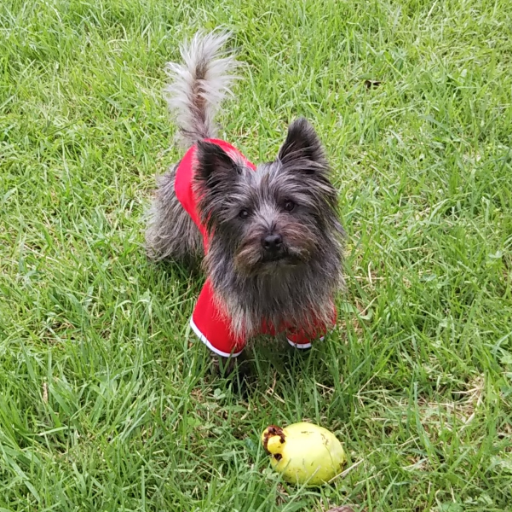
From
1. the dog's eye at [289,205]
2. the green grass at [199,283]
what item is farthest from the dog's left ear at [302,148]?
the green grass at [199,283]

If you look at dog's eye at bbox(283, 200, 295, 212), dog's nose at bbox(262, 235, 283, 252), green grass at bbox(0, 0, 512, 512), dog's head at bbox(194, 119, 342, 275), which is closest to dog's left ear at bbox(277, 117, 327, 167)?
dog's head at bbox(194, 119, 342, 275)

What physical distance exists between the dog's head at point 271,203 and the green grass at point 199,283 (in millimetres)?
654

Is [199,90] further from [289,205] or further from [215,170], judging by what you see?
[289,205]

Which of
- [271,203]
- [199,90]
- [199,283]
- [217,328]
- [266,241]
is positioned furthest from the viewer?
[199,90]

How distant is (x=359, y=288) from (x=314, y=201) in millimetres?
811

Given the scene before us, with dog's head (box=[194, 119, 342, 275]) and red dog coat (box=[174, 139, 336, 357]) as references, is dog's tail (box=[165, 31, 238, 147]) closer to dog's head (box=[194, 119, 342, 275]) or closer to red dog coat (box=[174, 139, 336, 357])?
red dog coat (box=[174, 139, 336, 357])

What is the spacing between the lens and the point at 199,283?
330 cm

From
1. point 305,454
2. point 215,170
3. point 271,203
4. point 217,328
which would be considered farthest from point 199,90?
point 305,454

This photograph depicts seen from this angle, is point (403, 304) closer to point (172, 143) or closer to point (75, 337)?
point (75, 337)

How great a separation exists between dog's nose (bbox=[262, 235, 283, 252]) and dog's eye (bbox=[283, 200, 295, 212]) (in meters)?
0.18

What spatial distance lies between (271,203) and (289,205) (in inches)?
2.9

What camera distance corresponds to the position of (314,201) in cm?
249

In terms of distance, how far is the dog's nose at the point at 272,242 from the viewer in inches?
91.9

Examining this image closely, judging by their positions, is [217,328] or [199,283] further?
[199,283]
